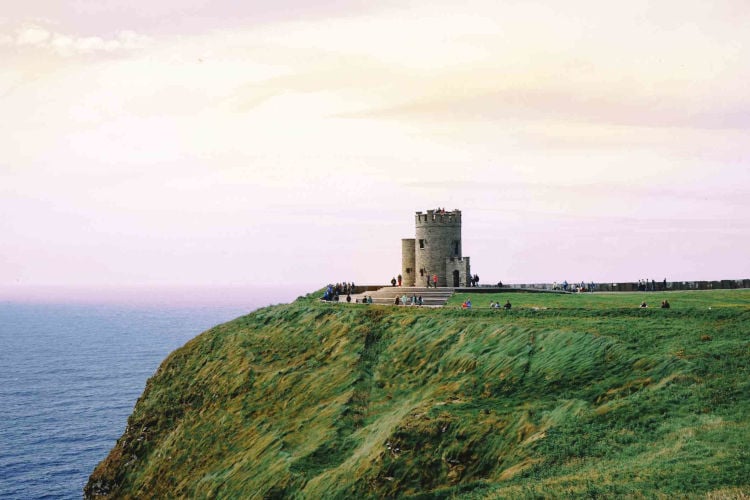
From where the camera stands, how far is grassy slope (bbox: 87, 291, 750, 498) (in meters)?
22.4

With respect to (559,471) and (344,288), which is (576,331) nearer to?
(559,471)

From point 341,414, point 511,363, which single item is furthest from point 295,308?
point 511,363

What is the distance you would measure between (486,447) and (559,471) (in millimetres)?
3934

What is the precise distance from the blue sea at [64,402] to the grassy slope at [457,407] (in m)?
11.0

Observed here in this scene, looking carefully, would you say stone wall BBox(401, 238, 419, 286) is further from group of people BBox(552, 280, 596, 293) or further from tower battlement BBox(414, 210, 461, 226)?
group of people BBox(552, 280, 596, 293)

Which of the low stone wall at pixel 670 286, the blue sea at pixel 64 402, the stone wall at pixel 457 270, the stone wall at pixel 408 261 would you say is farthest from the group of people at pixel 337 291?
the blue sea at pixel 64 402

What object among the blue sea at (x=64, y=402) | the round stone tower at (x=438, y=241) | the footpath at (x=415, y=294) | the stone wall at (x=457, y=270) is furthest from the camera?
the round stone tower at (x=438, y=241)

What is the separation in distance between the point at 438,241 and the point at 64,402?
156ft

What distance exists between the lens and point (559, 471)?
71.8ft

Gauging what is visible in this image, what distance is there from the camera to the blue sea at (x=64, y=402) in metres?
53.7

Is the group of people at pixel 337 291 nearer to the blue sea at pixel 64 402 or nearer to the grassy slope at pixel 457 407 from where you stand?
the grassy slope at pixel 457 407

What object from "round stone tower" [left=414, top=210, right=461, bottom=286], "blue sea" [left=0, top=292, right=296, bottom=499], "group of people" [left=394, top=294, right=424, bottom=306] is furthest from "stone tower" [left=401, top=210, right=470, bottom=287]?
"blue sea" [left=0, top=292, right=296, bottom=499]

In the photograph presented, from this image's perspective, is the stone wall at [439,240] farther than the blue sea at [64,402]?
Yes

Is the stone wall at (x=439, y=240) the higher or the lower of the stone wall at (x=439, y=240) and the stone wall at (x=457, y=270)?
the higher
